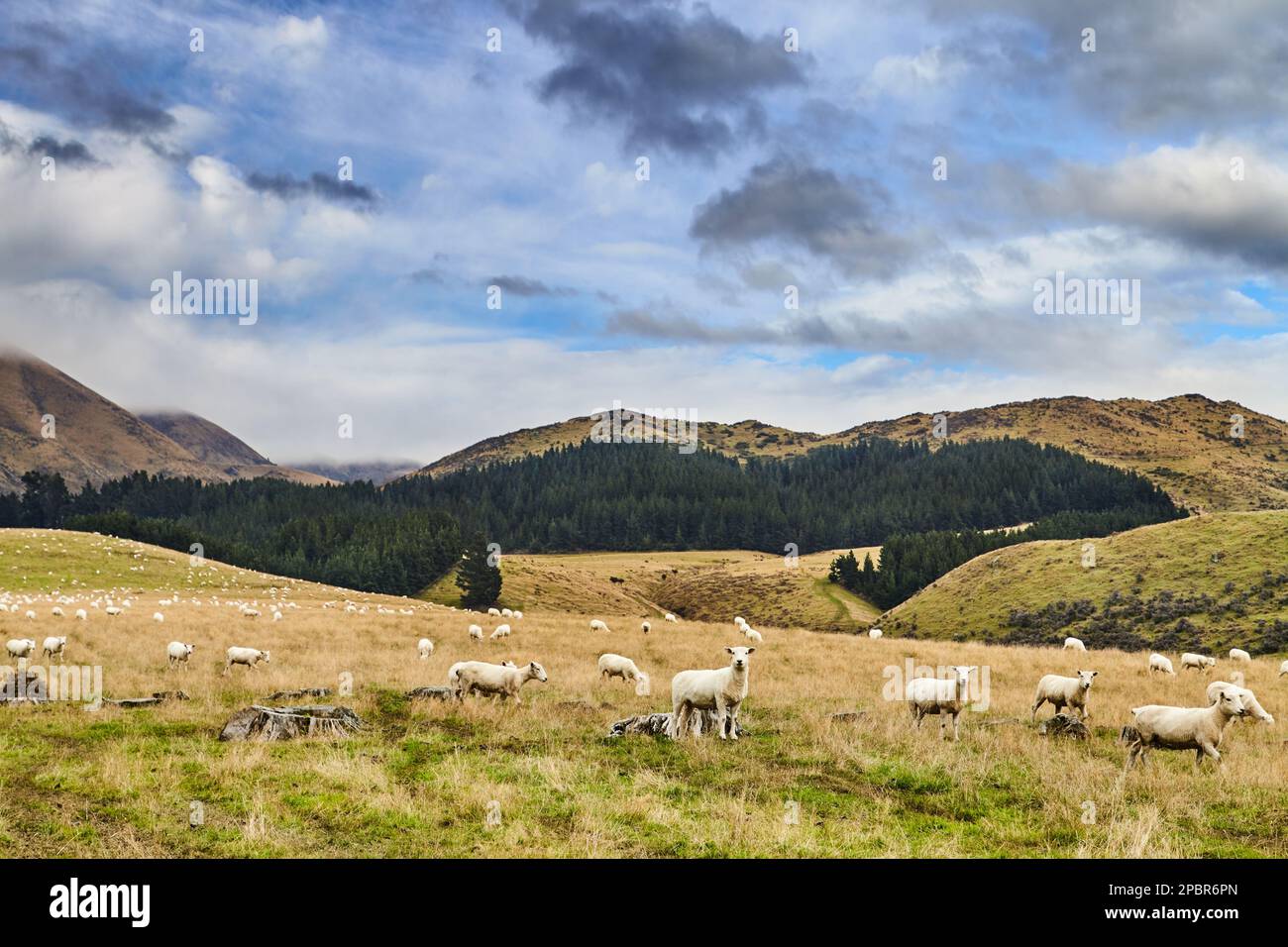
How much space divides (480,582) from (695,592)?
3917 cm

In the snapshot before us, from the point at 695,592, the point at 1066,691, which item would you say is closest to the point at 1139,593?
the point at 1066,691

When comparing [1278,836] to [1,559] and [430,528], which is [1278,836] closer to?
[1,559]

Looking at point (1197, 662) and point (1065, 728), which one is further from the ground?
point (1065, 728)

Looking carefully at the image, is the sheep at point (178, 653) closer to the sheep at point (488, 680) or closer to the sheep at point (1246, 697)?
the sheep at point (488, 680)

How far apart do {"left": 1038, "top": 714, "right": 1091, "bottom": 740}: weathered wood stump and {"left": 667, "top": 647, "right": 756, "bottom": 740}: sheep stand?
672cm

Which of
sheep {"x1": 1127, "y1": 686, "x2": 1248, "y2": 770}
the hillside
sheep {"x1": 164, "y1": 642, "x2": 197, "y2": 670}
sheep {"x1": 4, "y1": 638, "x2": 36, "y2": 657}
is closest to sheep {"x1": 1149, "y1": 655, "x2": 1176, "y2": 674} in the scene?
sheep {"x1": 1127, "y1": 686, "x2": 1248, "y2": 770}

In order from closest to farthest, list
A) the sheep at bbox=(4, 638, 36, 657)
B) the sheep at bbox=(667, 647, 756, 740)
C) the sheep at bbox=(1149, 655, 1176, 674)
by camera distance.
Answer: the sheep at bbox=(667, 647, 756, 740) < the sheep at bbox=(4, 638, 36, 657) < the sheep at bbox=(1149, 655, 1176, 674)

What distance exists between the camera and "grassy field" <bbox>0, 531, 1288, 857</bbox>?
32.5ft

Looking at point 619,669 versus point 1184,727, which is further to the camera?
point 619,669

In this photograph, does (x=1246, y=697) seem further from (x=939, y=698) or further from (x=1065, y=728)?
(x=939, y=698)

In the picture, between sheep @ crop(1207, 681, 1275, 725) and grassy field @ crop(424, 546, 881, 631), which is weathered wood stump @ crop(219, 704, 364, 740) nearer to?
sheep @ crop(1207, 681, 1275, 725)

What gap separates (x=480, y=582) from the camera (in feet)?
363

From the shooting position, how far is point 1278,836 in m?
10.6
